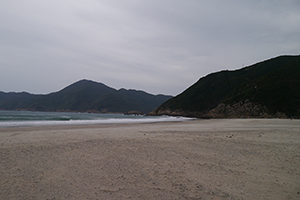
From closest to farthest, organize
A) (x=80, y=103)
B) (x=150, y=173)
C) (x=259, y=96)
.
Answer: (x=150, y=173) < (x=259, y=96) < (x=80, y=103)

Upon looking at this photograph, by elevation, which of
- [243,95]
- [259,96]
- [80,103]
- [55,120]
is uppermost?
[80,103]

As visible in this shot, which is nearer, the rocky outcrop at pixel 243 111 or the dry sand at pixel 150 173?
the dry sand at pixel 150 173

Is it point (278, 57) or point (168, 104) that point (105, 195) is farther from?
point (278, 57)

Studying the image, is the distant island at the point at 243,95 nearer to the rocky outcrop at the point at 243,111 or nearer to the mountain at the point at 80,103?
the rocky outcrop at the point at 243,111

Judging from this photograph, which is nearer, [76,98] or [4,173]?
[4,173]

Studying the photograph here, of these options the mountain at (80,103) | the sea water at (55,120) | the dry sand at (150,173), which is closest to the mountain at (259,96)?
the sea water at (55,120)

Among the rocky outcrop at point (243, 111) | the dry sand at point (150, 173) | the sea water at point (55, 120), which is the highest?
the rocky outcrop at point (243, 111)

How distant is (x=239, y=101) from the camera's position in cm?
3872

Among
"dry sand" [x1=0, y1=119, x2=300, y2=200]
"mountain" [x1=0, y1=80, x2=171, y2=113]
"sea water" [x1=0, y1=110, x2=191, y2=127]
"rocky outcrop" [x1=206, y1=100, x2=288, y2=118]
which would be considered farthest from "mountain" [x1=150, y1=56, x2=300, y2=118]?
"mountain" [x1=0, y1=80, x2=171, y2=113]

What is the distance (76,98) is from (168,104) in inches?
4646

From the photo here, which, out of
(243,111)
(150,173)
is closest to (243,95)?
(243,111)

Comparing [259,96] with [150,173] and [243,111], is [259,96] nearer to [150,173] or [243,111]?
[243,111]

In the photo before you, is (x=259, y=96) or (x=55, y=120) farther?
(x=259, y=96)

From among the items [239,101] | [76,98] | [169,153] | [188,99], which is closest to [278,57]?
[188,99]
